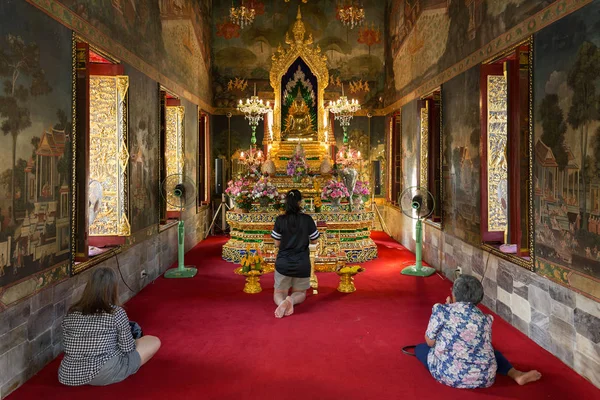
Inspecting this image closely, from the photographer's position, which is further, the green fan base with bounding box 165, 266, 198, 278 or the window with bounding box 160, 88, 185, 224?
the window with bounding box 160, 88, 185, 224

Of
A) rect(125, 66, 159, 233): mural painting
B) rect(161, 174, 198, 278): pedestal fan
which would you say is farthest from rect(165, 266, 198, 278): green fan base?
rect(125, 66, 159, 233): mural painting

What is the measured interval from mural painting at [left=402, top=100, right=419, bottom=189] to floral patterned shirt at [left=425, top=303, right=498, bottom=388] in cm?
779

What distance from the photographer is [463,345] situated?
4102mm

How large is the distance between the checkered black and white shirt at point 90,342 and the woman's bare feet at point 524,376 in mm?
3771

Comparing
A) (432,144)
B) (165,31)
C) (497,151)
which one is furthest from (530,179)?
(165,31)

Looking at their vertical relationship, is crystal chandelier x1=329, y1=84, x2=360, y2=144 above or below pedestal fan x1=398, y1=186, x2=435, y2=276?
above

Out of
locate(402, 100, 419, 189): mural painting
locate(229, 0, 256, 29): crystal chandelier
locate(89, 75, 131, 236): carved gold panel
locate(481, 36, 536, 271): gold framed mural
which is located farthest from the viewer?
locate(229, 0, 256, 29): crystal chandelier

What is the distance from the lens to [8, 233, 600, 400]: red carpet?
4.28 metres

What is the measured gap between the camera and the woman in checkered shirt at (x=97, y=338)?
411 cm

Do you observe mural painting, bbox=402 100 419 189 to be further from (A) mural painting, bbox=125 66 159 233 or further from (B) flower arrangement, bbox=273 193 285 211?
(A) mural painting, bbox=125 66 159 233

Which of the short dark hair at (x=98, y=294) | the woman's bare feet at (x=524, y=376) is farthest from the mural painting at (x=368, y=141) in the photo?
the short dark hair at (x=98, y=294)

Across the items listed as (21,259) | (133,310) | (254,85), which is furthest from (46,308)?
(254,85)

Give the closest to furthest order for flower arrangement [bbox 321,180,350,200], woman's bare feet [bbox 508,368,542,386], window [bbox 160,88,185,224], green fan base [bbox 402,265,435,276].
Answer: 1. woman's bare feet [bbox 508,368,542,386]
2. green fan base [bbox 402,265,435,276]
3. flower arrangement [bbox 321,180,350,200]
4. window [bbox 160,88,185,224]

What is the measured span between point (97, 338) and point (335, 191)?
7.52 m
